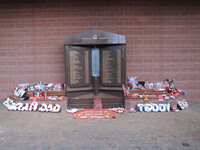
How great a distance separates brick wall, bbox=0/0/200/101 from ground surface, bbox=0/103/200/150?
85.5 inches

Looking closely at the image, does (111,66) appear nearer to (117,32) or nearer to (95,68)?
(95,68)

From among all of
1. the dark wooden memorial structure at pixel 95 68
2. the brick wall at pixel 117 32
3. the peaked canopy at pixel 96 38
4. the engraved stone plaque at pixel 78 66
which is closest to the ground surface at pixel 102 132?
the dark wooden memorial structure at pixel 95 68

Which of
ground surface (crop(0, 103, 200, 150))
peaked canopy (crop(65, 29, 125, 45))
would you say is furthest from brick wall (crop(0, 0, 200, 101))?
ground surface (crop(0, 103, 200, 150))

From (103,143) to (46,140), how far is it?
1254 mm

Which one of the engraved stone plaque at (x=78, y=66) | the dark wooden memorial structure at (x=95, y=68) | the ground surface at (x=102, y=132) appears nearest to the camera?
the ground surface at (x=102, y=132)

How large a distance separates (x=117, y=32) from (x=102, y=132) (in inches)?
171

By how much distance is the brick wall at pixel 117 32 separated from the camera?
6.25 meters

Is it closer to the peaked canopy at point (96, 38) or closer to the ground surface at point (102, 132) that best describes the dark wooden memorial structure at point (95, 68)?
the peaked canopy at point (96, 38)

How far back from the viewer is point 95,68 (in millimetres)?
5863

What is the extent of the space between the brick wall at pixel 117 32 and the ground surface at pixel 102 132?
7.13 ft

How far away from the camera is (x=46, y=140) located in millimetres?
3146

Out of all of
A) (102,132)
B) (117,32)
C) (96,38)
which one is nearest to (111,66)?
(96,38)

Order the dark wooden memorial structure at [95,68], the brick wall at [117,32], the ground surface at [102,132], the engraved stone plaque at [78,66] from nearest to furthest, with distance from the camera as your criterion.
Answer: the ground surface at [102,132] < the dark wooden memorial structure at [95,68] < the engraved stone plaque at [78,66] < the brick wall at [117,32]

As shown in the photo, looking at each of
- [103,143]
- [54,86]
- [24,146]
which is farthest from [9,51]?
[103,143]
